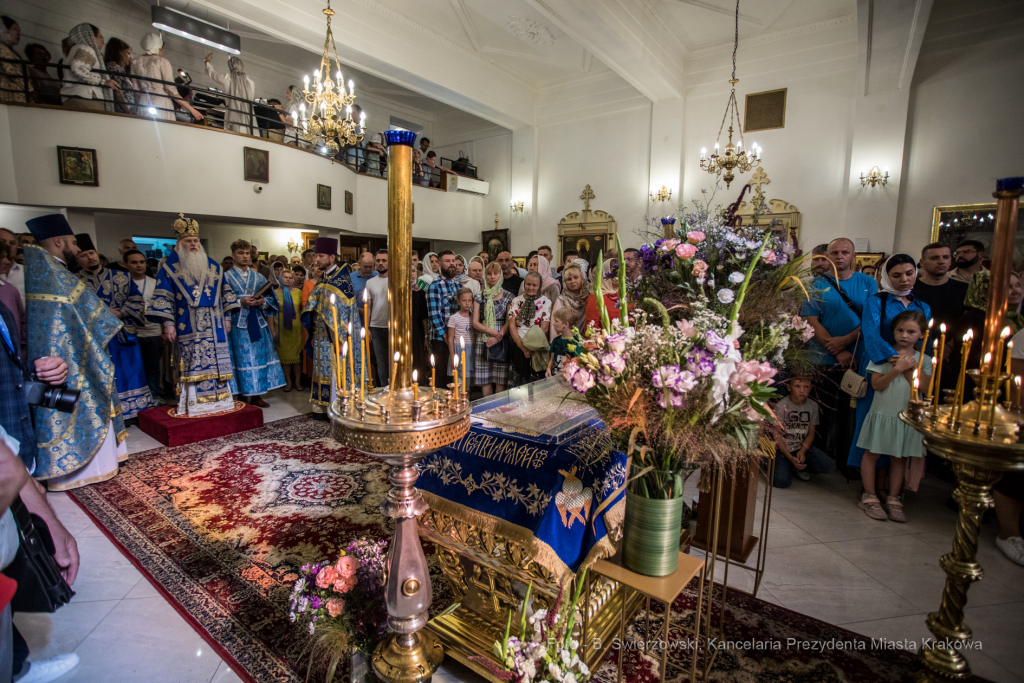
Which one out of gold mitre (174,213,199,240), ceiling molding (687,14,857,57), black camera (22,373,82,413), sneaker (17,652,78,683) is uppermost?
ceiling molding (687,14,857,57)

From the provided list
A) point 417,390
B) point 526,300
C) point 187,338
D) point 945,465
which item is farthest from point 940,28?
point 187,338

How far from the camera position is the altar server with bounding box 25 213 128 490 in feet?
11.7

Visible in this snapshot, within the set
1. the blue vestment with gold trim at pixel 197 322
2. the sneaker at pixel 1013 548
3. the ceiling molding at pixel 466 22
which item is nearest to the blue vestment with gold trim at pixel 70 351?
the blue vestment with gold trim at pixel 197 322

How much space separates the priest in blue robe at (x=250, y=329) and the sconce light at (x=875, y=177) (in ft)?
32.4

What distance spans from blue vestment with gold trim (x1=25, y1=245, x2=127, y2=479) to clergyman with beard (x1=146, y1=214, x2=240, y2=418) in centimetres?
112

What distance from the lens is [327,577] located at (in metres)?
1.88

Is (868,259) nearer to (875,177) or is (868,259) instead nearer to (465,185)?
(875,177)

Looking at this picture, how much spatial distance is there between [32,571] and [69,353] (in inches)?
104

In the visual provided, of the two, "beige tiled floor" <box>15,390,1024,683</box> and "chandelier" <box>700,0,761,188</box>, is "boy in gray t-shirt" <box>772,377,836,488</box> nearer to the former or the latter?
"beige tiled floor" <box>15,390,1024,683</box>

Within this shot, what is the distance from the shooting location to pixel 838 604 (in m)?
2.47

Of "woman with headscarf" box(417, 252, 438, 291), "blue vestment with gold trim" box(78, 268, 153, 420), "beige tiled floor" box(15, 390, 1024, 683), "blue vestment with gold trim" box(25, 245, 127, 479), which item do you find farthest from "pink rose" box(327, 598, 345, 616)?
"blue vestment with gold trim" box(78, 268, 153, 420)

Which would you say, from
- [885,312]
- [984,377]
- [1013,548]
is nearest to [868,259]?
[885,312]

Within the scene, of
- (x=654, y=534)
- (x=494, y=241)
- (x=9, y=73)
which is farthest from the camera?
(x=494, y=241)

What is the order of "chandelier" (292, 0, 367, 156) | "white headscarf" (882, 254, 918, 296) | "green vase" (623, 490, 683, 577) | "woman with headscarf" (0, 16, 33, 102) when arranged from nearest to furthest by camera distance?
"green vase" (623, 490, 683, 577) → "white headscarf" (882, 254, 918, 296) → "chandelier" (292, 0, 367, 156) → "woman with headscarf" (0, 16, 33, 102)
